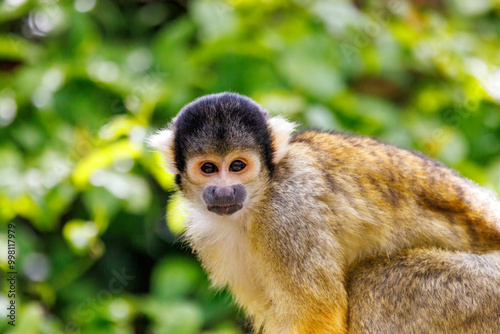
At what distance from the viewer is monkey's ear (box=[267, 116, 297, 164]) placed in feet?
8.60

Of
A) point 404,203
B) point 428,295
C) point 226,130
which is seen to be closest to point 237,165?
point 226,130

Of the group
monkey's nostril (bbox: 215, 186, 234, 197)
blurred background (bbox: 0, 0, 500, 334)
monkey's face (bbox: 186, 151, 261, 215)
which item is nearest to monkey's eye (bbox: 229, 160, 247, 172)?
monkey's face (bbox: 186, 151, 261, 215)

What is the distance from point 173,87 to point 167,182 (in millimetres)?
849

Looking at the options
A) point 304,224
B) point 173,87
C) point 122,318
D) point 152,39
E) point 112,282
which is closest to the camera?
point 304,224

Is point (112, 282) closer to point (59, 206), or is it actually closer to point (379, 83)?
point (59, 206)

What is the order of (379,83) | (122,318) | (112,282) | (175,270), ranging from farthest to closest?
1. (379,83)
2. (112,282)
3. (175,270)
4. (122,318)

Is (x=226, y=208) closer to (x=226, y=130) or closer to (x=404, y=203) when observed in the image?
(x=226, y=130)

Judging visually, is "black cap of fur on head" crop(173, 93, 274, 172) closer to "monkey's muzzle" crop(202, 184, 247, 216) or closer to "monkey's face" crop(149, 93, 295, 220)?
"monkey's face" crop(149, 93, 295, 220)

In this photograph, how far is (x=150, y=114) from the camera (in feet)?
13.5

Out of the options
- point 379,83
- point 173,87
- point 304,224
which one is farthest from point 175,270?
point 379,83

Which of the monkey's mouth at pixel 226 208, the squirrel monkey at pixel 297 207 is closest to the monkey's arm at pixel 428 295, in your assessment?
the squirrel monkey at pixel 297 207

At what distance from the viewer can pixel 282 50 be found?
423 centimetres

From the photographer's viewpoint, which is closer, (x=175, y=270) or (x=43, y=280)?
(x=175, y=270)

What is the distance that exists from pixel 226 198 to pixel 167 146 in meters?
0.42
